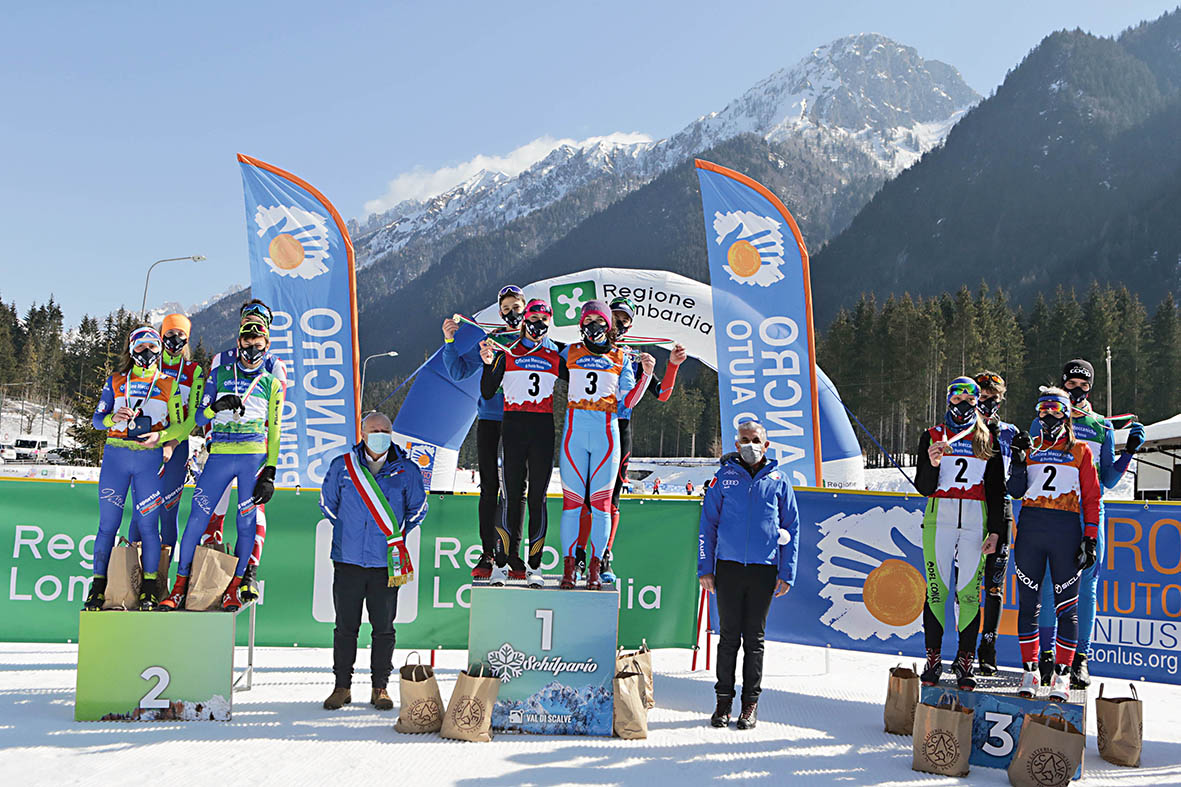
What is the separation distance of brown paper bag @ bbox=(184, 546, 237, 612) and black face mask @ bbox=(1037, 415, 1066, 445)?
5.42m

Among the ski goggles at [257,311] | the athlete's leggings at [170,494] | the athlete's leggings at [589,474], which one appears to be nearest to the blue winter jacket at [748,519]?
the athlete's leggings at [589,474]

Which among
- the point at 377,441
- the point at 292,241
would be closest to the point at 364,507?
the point at 377,441

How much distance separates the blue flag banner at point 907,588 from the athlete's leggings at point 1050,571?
892 mm

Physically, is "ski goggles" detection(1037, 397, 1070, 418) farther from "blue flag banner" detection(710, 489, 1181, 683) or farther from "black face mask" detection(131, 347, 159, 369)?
A: "black face mask" detection(131, 347, 159, 369)

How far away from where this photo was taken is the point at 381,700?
535cm

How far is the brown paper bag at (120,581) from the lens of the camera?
5.04 m

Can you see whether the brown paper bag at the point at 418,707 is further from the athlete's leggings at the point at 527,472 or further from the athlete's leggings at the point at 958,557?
the athlete's leggings at the point at 958,557

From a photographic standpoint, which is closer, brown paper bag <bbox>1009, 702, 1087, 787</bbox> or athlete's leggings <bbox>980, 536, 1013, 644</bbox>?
brown paper bag <bbox>1009, 702, 1087, 787</bbox>

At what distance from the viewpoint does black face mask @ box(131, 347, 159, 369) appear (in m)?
5.32

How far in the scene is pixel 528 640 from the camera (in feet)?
16.4

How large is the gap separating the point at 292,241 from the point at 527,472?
5078 millimetres

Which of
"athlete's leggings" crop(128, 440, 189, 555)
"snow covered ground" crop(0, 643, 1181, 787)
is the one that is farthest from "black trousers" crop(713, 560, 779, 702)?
"athlete's leggings" crop(128, 440, 189, 555)

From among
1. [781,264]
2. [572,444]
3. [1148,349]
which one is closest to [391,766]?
[572,444]

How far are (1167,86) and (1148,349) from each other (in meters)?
131
